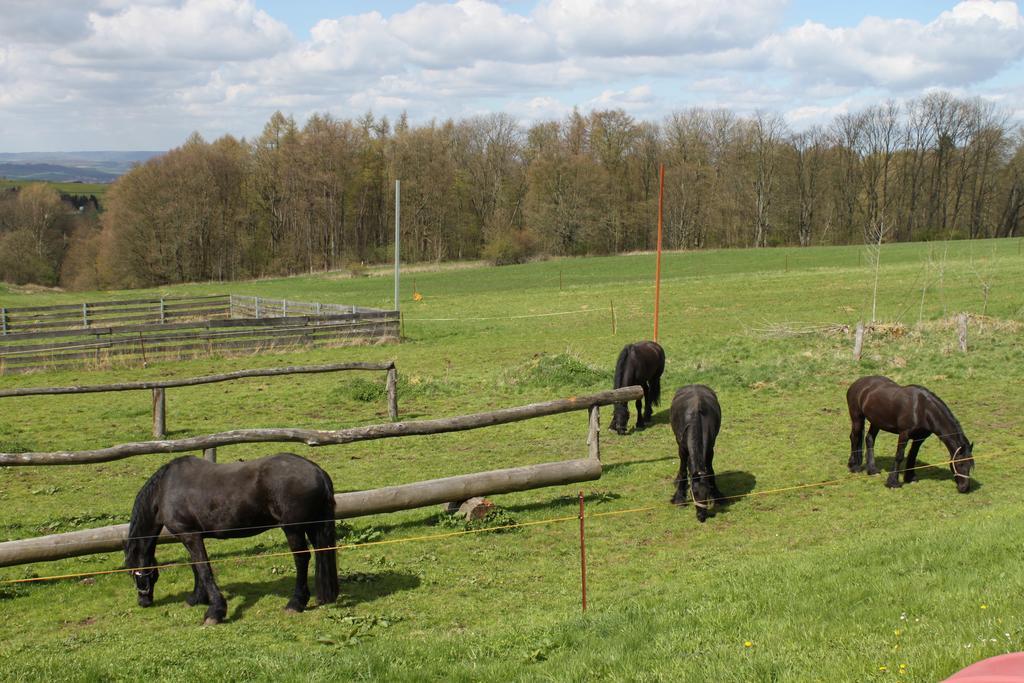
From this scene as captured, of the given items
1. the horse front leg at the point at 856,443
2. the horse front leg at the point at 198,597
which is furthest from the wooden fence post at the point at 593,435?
the horse front leg at the point at 198,597

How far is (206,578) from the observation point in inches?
292

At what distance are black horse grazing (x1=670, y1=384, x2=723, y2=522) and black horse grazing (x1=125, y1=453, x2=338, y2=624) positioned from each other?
4580 mm

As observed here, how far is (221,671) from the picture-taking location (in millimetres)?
5734

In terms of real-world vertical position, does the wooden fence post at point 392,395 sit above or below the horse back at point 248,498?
below

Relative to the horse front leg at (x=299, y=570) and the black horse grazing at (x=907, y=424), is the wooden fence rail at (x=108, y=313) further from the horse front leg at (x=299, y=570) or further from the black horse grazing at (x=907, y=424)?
the black horse grazing at (x=907, y=424)

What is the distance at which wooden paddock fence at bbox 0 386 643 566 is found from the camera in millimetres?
8055

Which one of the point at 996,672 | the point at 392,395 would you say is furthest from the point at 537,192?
the point at 996,672

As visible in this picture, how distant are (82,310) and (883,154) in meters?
73.8

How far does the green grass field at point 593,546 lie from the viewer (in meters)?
5.73

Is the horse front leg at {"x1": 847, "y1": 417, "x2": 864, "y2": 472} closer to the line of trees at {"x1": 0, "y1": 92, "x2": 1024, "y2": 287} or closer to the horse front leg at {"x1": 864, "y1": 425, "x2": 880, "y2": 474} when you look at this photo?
the horse front leg at {"x1": 864, "y1": 425, "x2": 880, "y2": 474}

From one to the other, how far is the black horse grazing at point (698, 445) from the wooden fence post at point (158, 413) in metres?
9.43

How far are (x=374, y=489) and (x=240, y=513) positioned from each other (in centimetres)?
247

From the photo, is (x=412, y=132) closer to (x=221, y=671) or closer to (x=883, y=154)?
(x=883, y=154)

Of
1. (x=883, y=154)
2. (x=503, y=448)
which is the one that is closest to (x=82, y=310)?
(x=503, y=448)
